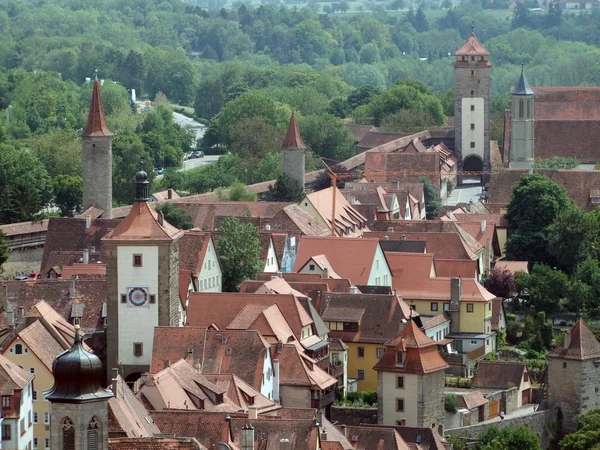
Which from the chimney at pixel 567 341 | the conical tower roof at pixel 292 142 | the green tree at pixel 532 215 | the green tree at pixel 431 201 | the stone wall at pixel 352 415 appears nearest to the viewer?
the stone wall at pixel 352 415

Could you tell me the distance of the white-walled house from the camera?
54.9 metres

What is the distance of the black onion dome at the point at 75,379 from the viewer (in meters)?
42.2

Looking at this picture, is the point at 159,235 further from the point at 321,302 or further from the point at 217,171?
the point at 217,171

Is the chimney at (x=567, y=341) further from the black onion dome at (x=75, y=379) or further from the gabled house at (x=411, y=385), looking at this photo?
the black onion dome at (x=75, y=379)

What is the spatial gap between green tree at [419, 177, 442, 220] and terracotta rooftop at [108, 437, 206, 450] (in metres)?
57.2

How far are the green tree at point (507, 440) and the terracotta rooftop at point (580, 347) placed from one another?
4659 mm

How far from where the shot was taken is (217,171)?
118688mm

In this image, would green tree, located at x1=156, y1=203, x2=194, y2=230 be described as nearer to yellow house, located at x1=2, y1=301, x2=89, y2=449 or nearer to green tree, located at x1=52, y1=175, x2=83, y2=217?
green tree, located at x1=52, y1=175, x2=83, y2=217

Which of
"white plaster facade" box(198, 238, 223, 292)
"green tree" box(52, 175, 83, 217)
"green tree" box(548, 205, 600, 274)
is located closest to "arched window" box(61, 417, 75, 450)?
"white plaster facade" box(198, 238, 223, 292)

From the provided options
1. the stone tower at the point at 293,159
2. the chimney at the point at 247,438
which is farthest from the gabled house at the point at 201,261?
the stone tower at the point at 293,159

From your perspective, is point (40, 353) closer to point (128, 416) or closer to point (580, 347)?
point (128, 416)

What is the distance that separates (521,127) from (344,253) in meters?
40.7

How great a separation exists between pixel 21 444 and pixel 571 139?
246ft

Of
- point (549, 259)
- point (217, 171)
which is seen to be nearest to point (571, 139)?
point (217, 171)
